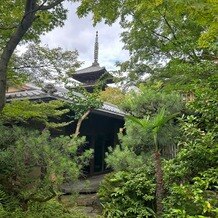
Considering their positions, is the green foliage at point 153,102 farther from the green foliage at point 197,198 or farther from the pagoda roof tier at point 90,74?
the pagoda roof tier at point 90,74

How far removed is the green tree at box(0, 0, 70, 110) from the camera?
5375 millimetres

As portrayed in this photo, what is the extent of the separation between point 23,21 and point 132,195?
14.8ft

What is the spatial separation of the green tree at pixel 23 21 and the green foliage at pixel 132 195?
3393mm

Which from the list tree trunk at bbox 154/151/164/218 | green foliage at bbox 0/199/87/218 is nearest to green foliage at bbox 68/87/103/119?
green foliage at bbox 0/199/87/218

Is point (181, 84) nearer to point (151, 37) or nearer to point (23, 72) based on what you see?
point (23, 72)

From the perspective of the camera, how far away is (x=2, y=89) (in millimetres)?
5312

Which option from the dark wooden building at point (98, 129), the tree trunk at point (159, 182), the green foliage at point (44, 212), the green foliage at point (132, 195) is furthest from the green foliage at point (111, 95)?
the tree trunk at point (159, 182)

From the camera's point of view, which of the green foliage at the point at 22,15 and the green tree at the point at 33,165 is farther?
the green foliage at the point at 22,15

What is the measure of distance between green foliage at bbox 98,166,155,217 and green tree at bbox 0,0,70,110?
11.1 ft

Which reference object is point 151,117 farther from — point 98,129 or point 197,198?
point 98,129

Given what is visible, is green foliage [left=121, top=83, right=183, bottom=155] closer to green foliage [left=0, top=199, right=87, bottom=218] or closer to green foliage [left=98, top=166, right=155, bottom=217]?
green foliage [left=98, top=166, right=155, bottom=217]

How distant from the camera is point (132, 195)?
7.02 metres

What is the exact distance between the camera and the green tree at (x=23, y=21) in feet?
Answer: 17.6

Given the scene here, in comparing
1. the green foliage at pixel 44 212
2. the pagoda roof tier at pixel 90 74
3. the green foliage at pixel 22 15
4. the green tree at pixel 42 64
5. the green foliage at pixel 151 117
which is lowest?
the green foliage at pixel 44 212
